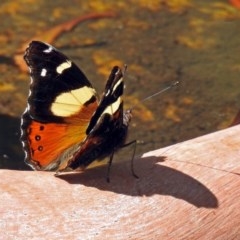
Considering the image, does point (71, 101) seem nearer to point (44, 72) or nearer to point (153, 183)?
point (44, 72)

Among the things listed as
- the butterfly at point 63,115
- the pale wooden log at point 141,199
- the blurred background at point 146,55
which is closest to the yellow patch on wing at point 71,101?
the butterfly at point 63,115

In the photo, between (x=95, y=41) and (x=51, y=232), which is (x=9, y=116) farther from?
(x=51, y=232)

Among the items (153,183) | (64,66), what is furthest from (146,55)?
(153,183)

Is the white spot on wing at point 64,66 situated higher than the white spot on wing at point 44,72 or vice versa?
the white spot on wing at point 64,66

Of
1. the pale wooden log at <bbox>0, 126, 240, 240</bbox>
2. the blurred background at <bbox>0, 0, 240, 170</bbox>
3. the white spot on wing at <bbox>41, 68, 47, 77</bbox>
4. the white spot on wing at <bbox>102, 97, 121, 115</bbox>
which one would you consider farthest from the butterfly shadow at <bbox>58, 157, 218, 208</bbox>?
the blurred background at <bbox>0, 0, 240, 170</bbox>

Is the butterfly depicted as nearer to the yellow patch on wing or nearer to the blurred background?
the yellow patch on wing

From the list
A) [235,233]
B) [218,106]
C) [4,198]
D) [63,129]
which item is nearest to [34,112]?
[63,129]

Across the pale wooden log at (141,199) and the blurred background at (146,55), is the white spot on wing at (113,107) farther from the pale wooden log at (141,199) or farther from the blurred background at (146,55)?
the blurred background at (146,55)
